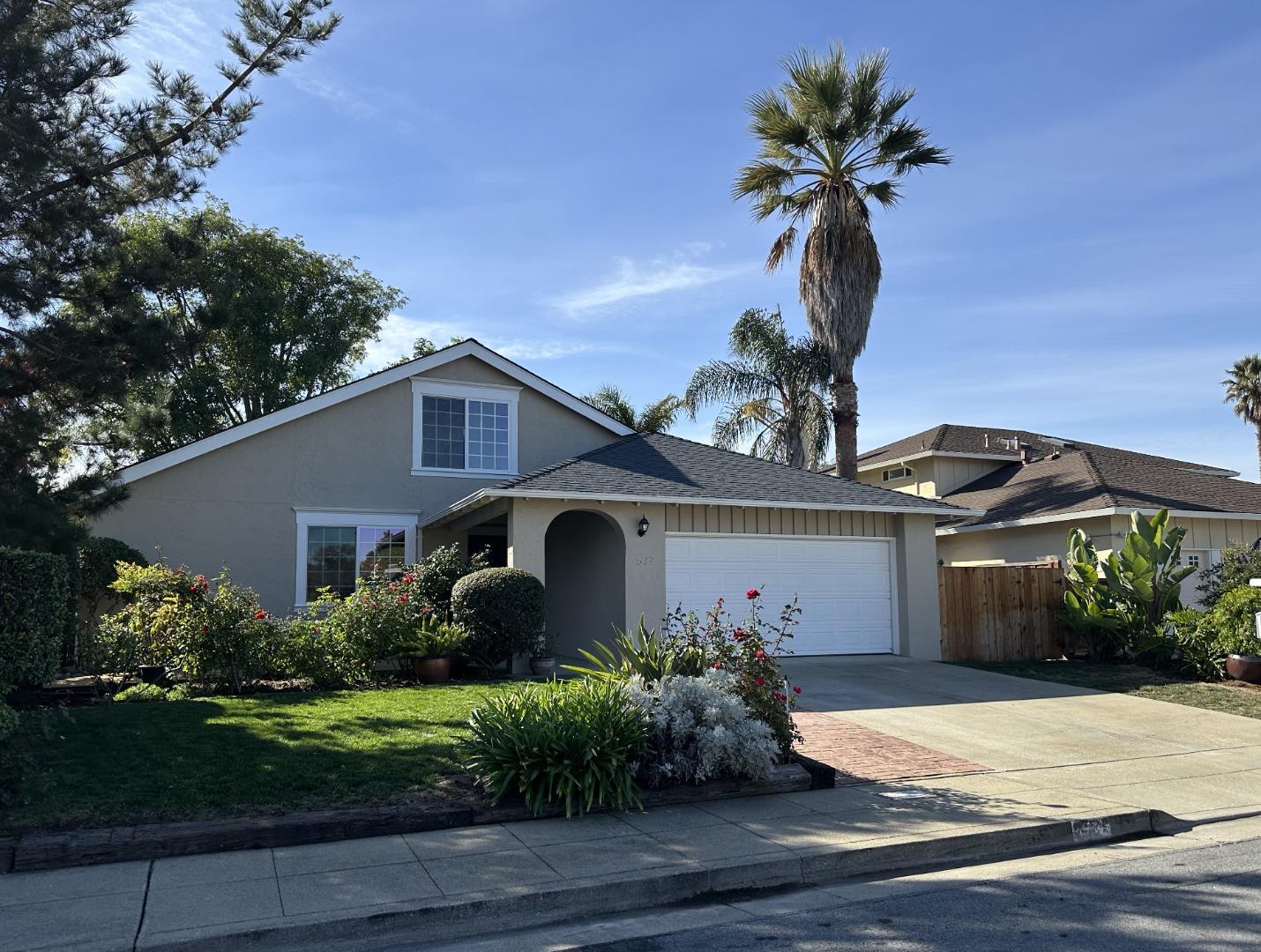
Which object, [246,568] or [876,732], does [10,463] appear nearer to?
[246,568]

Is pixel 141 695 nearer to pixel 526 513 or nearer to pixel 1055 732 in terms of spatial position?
pixel 526 513

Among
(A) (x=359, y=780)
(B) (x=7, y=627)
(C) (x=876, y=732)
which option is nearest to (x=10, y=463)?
(B) (x=7, y=627)

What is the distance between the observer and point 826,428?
26156mm

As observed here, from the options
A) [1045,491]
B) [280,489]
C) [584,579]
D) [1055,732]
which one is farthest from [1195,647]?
[280,489]

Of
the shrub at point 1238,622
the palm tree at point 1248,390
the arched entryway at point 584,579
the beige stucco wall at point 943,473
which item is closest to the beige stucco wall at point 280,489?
the arched entryway at point 584,579

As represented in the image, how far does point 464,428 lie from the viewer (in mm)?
19422

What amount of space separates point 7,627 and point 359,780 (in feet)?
11.8

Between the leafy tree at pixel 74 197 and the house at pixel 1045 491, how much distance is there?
16132mm

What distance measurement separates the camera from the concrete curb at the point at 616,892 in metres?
5.18

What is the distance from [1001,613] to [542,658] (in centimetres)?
939

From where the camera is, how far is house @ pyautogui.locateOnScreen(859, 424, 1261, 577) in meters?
21.0

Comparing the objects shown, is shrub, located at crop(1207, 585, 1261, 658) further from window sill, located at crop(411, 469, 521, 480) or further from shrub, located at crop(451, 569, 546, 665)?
window sill, located at crop(411, 469, 521, 480)

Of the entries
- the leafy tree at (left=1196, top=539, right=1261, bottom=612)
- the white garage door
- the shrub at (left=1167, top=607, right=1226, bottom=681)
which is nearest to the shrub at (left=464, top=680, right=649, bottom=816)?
the white garage door

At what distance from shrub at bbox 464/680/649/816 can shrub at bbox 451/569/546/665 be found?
5.87 metres
